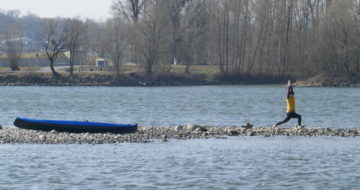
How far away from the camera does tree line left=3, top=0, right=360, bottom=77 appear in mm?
101812

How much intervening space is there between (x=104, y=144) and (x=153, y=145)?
184 cm

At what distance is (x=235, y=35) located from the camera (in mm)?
113250

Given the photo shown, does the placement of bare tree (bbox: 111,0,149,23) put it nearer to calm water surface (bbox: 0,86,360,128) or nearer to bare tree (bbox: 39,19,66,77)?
bare tree (bbox: 39,19,66,77)

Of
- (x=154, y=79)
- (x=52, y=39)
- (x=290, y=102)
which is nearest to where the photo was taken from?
(x=290, y=102)

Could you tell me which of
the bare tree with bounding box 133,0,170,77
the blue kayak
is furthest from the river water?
the bare tree with bounding box 133,0,170,77

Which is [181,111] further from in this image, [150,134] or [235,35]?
[235,35]

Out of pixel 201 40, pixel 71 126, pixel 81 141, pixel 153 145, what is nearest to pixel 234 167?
pixel 153 145

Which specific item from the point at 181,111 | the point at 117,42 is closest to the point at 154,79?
the point at 117,42

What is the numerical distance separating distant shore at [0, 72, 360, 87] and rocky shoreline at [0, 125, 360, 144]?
67052 mm

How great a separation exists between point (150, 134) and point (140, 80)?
2774 inches

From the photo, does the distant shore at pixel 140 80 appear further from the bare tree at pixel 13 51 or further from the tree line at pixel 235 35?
the bare tree at pixel 13 51

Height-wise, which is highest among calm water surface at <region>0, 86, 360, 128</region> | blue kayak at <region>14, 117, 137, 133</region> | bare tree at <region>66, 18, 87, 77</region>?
bare tree at <region>66, 18, 87, 77</region>

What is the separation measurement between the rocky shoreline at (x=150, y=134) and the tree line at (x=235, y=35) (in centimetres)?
6668

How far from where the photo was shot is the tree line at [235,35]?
101812 mm
